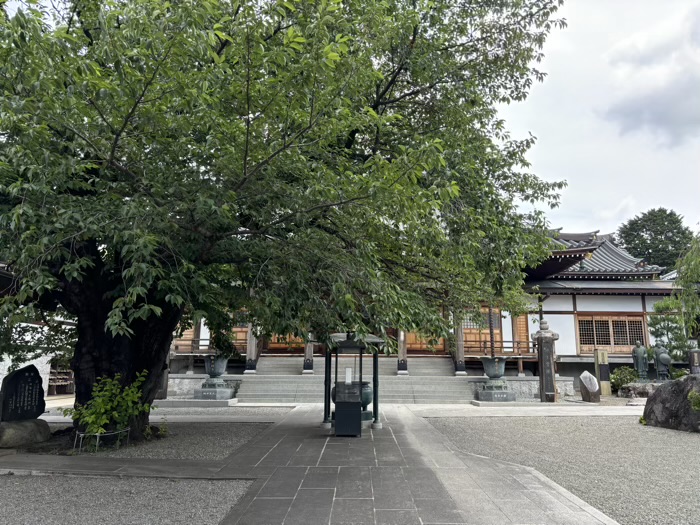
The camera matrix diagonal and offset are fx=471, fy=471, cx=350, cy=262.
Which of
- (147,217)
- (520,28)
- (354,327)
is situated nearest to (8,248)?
(147,217)

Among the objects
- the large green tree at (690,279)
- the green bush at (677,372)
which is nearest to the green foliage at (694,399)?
Answer: the large green tree at (690,279)

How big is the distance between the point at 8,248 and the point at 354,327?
13.9 ft

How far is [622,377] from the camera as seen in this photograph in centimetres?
1953

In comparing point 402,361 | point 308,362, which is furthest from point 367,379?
point 308,362

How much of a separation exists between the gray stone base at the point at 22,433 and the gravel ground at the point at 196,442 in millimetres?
1653

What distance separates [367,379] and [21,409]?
447 inches

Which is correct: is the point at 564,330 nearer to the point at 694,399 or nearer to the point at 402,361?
the point at 402,361

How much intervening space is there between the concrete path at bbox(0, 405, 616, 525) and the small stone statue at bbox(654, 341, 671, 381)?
1484cm

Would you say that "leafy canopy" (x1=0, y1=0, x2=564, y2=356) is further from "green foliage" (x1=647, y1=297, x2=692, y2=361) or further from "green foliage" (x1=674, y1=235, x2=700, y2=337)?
"green foliage" (x1=647, y1=297, x2=692, y2=361)

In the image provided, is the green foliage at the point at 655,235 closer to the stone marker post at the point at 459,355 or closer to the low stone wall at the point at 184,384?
the stone marker post at the point at 459,355

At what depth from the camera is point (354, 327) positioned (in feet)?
20.4

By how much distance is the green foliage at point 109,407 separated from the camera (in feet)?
23.7

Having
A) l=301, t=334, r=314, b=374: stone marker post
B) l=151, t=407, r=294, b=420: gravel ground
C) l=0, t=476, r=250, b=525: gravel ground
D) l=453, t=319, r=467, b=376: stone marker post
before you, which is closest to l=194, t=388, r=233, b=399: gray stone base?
l=151, t=407, r=294, b=420: gravel ground

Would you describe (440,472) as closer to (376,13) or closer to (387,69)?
(376,13)
